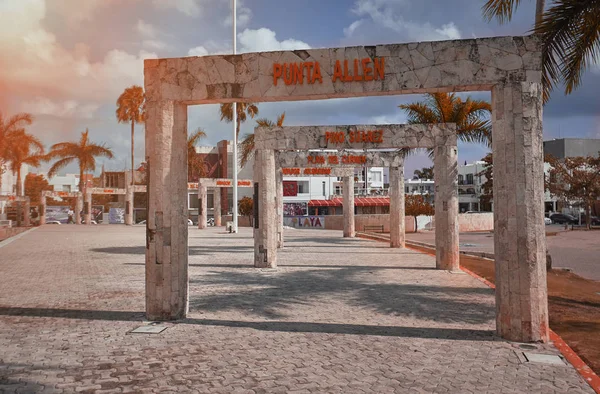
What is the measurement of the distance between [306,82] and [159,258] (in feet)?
12.6

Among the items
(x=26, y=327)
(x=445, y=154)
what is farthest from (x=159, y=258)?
(x=445, y=154)

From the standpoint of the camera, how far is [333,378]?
5484mm

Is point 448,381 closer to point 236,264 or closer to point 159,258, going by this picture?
point 159,258

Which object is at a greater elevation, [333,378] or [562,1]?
[562,1]

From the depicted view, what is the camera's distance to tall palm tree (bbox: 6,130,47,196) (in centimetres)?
4781

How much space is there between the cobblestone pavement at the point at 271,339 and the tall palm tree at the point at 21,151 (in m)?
40.1

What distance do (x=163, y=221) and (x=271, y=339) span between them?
2751 millimetres

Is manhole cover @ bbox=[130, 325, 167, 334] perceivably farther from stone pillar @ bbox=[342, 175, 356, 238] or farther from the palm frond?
the palm frond

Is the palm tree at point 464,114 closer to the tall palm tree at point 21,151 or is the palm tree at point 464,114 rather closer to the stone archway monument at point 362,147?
the stone archway monument at point 362,147

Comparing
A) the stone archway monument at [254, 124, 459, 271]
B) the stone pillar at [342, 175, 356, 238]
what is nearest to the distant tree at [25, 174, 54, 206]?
the stone pillar at [342, 175, 356, 238]

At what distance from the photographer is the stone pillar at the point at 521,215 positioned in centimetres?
697

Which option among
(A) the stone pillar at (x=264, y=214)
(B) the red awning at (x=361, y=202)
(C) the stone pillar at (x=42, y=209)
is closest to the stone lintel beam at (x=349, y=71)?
(A) the stone pillar at (x=264, y=214)

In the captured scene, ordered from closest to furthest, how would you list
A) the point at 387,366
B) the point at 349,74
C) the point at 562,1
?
the point at 387,366, the point at 349,74, the point at 562,1

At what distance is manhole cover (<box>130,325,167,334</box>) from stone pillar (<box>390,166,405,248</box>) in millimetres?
16090
